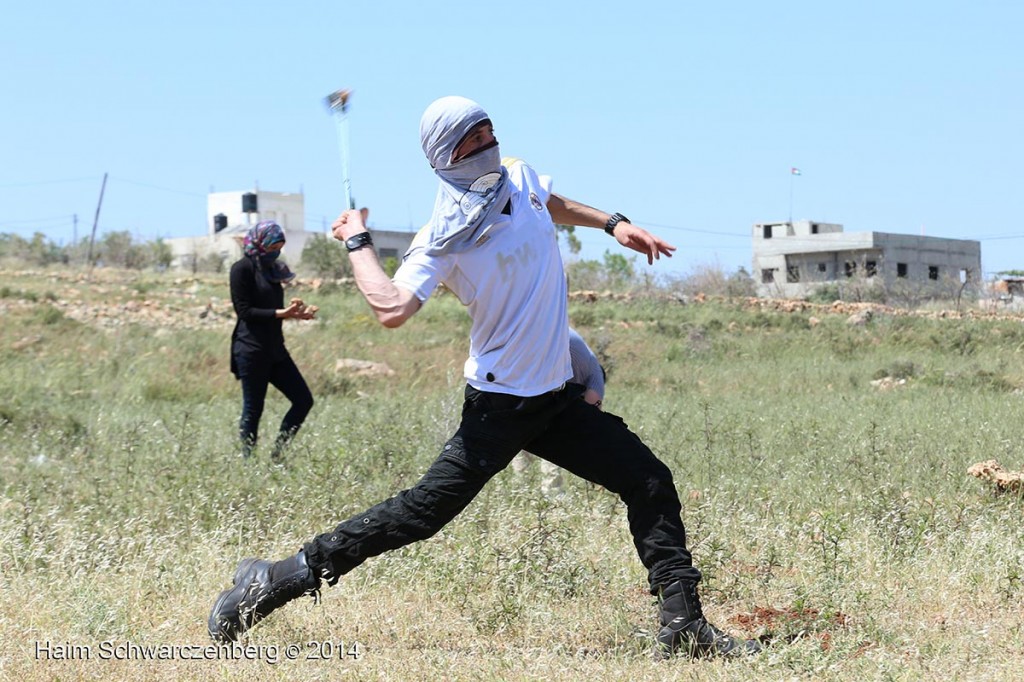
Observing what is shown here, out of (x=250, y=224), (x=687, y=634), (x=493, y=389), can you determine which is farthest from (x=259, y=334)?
(x=250, y=224)

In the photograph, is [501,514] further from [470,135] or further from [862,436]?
[862,436]

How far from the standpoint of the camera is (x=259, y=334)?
9117 mm

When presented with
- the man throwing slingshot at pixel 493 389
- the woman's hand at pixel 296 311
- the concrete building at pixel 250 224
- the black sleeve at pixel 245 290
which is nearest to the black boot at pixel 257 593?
the man throwing slingshot at pixel 493 389

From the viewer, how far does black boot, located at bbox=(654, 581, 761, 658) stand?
184 inches

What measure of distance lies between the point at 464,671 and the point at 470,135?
189cm

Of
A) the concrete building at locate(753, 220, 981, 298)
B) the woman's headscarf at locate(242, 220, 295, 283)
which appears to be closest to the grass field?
the woman's headscarf at locate(242, 220, 295, 283)

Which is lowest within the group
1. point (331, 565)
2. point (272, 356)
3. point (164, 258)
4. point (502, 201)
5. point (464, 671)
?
point (464, 671)

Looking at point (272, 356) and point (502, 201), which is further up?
point (502, 201)

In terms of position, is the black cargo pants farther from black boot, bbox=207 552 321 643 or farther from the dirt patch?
the dirt patch

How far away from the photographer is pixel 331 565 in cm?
475

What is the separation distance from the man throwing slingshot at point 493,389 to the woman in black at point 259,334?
422 centimetres

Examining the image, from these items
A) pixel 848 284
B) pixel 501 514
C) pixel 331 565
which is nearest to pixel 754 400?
pixel 501 514

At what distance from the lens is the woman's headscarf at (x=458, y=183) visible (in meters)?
4.38

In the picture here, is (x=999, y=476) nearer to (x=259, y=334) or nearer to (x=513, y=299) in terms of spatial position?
(x=513, y=299)
